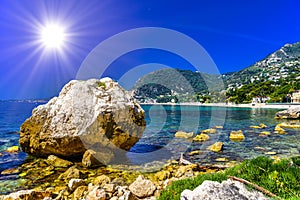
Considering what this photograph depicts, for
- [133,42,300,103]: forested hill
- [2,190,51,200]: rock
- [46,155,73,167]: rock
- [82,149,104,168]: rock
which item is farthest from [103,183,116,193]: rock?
[133,42,300,103]: forested hill

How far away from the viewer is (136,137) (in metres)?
13.9

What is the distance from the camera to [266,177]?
5102 millimetres

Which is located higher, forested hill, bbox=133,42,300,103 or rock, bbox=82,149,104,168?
forested hill, bbox=133,42,300,103

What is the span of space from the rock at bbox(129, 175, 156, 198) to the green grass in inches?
74.9

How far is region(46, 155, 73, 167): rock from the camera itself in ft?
37.9

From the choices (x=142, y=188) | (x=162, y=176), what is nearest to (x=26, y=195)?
(x=142, y=188)

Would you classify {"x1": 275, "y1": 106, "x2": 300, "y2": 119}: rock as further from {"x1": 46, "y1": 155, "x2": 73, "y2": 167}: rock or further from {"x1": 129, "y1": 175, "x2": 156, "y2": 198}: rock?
{"x1": 129, "y1": 175, "x2": 156, "y2": 198}: rock

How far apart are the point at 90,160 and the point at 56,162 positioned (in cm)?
190

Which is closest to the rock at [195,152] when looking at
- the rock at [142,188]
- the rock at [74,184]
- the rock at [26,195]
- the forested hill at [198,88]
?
the rock at [142,188]

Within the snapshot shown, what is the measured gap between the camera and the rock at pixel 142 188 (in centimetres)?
733

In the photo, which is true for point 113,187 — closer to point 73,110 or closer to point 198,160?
point 73,110

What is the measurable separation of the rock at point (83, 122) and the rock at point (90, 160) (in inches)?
14.9

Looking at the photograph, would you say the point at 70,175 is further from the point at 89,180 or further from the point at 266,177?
the point at 266,177

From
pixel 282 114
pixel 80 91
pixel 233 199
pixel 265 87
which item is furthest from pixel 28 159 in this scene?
pixel 265 87
